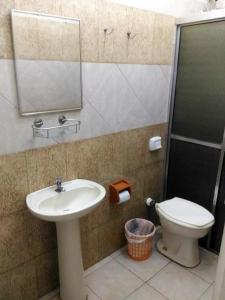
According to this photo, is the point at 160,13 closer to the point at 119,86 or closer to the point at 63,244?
the point at 119,86

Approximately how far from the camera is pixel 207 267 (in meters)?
2.11

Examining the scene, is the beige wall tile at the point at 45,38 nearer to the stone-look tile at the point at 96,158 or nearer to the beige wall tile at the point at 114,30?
the beige wall tile at the point at 114,30

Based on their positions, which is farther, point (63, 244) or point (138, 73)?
point (138, 73)

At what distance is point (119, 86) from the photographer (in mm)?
1877

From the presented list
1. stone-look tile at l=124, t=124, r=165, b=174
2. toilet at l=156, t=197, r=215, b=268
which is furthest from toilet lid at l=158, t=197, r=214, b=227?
stone-look tile at l=124, t=124, r=165, b=174

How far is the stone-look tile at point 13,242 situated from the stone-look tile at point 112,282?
2.08 ft

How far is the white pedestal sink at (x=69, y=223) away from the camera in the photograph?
5.08 ft

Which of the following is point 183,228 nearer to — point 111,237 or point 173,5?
point 111,237

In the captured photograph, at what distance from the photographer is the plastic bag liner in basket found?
6.97ft

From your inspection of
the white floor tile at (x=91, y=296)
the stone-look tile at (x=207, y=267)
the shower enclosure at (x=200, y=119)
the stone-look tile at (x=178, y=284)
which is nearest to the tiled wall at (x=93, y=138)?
the shower enclosure at (x=200, y=119)

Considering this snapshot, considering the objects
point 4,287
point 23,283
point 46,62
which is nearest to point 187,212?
point 23,283

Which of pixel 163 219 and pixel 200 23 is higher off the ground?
pixel 200 23

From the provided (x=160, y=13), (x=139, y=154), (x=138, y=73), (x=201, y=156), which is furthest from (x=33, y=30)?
(x=201, y=156)

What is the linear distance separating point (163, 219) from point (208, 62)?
4.35 feet
